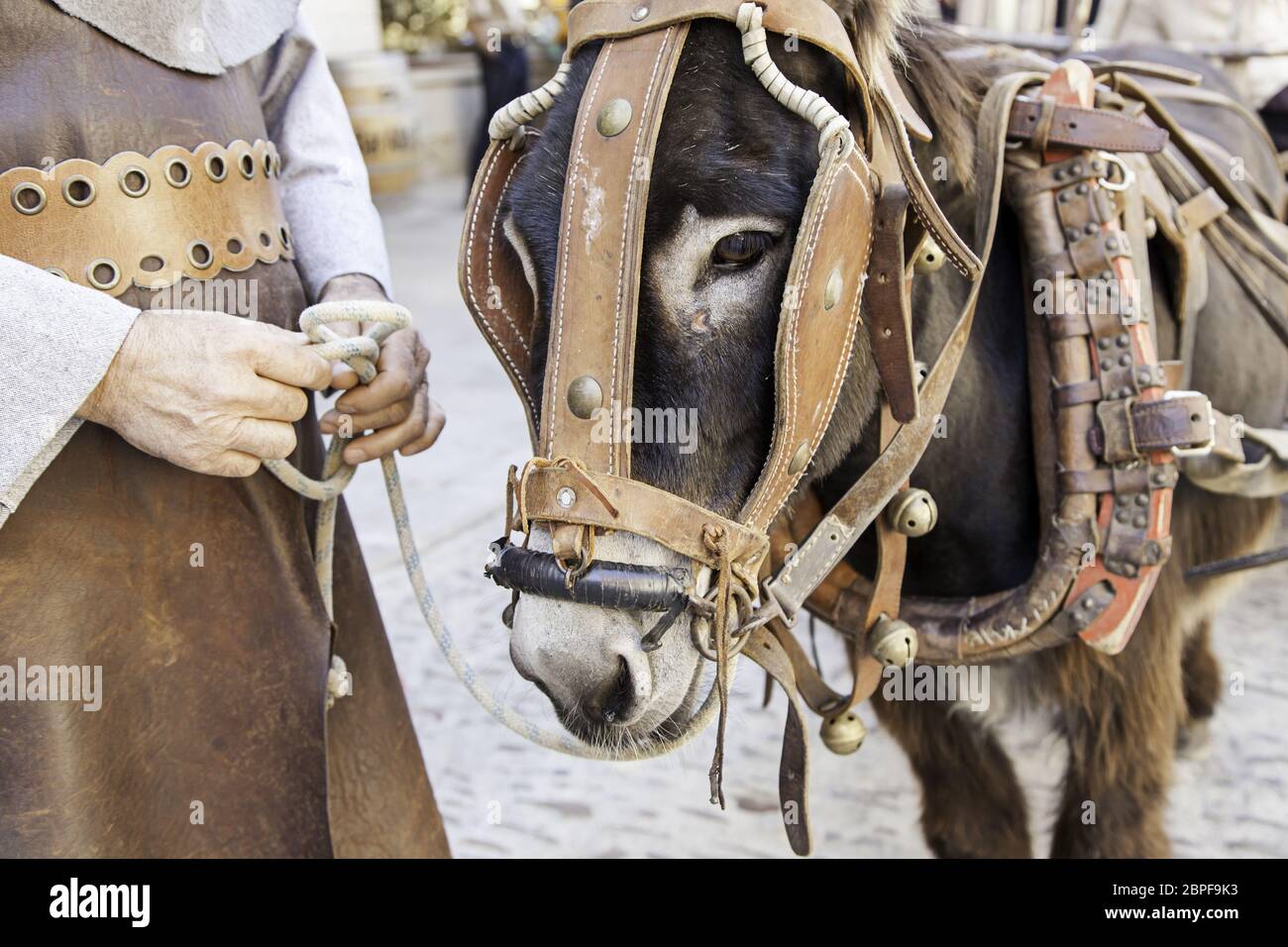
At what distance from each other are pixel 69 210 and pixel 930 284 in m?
1.13

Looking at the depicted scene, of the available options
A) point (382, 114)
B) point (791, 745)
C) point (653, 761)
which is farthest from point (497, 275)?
point (382, 114)

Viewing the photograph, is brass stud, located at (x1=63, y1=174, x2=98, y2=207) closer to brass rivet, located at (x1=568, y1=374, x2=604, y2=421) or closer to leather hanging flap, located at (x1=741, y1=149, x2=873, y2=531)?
brass rivet, located at (x1=568, y1=374, x2=604, y2=421)

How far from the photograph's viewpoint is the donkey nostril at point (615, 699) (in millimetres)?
1200

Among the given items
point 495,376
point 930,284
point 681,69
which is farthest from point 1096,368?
point 495,376

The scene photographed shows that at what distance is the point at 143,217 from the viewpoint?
1.27 m

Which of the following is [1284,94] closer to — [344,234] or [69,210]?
[344,234]

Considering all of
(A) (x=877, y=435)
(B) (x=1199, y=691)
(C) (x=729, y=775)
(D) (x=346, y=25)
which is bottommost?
(C) (x=729, y=775)

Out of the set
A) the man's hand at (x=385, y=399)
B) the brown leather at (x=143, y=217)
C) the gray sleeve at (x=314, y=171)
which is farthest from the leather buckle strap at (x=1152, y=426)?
the brown leather at (x=143, y=217)

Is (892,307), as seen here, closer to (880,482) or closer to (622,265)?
(880,482)

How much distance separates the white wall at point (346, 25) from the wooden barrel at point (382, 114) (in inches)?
11.2

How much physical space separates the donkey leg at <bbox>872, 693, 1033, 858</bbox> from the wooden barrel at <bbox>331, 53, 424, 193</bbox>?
8.36 meters

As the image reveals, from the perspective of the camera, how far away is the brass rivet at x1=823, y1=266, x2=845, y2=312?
1.19 metres

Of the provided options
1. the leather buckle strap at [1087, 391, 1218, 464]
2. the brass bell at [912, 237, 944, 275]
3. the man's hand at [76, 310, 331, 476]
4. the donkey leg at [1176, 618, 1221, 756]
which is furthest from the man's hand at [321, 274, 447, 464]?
the donkey leg at [1176, 618, 1221, 756]

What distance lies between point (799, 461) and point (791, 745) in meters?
0.49
